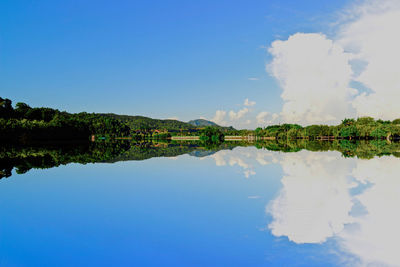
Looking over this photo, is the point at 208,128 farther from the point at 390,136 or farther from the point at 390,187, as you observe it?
the point at 390,187

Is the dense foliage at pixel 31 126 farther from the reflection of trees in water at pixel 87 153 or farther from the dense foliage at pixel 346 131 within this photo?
the dense foliage at pixel 346 131

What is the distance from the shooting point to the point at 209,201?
433 inches

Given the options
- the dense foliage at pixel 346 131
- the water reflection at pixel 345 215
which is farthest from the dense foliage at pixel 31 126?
the dense foliage at pixel 346 131

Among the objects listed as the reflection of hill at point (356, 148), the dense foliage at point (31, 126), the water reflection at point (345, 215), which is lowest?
the water reflection at point (345, 215)

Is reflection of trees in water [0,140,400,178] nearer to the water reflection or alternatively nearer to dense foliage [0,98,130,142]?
dense foliage [0,98,130,142]

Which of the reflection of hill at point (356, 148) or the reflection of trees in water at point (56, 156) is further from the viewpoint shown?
the reflection of hill at point (356, 148)

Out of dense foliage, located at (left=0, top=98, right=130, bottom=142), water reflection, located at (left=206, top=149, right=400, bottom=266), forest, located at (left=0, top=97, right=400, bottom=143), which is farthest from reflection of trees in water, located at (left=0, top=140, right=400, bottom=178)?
water reflection, located at (left=206, top=149, right=400, bottom=266)

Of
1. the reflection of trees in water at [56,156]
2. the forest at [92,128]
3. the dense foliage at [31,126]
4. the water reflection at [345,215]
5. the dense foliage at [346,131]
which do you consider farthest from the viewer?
the dense foliage at [346,131]

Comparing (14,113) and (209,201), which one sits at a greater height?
(14,113)

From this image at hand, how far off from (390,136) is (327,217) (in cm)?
9399

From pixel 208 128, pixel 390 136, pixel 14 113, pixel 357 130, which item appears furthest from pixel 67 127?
pixel 390 136

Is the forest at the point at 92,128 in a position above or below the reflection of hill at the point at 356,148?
above

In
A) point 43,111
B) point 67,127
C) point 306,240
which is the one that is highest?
point 43,111

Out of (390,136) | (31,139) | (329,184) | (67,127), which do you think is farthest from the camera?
(390,136)
